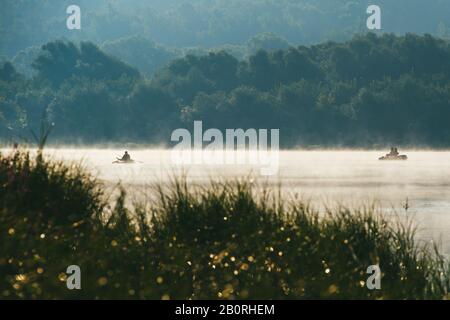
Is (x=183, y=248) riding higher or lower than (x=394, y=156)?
lower

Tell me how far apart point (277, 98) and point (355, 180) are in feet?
173

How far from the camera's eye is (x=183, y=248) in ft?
47.3

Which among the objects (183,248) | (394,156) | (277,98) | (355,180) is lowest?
(183,248)

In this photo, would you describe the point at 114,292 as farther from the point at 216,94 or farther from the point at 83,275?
the point at 216,94

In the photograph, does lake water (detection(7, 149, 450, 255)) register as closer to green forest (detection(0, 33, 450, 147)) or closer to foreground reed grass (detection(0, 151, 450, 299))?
foreground reed grass (detection(0, 151, 450, 299))

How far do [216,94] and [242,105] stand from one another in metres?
4.94

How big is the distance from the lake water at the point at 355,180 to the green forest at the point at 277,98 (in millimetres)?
2749

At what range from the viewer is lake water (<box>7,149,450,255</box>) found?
93.8ft

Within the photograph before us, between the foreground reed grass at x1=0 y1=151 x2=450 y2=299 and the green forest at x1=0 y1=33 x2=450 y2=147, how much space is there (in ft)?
326

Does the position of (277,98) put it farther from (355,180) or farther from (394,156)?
(355,180)

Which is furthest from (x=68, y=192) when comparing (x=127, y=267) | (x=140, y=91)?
(x=140, y=91)

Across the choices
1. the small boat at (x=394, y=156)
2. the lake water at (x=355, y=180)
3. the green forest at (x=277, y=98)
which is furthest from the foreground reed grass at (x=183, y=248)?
the green forest at (x=277, y=98)

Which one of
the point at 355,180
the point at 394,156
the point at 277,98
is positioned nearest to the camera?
the point at 355,180

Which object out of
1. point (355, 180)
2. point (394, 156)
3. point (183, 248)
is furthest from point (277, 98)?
point (183, 248)
